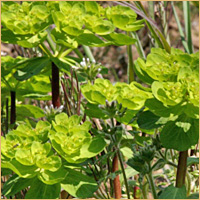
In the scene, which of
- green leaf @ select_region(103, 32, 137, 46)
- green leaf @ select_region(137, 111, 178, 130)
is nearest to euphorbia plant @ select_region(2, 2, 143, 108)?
green leaf @ select_region(103, 32, 137, 46)

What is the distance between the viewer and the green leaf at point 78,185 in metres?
0.90

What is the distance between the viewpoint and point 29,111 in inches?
54.8

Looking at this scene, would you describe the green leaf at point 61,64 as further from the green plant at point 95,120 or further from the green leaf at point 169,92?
the green leaf at point 169,92

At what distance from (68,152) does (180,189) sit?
28 centimetres

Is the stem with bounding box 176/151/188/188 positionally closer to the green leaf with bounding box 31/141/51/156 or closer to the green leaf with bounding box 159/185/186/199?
the green leaf with bounding box 159/185/186/199

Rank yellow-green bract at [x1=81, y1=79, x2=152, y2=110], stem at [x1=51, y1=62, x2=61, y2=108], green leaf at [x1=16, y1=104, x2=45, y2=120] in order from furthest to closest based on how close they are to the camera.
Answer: green leaf at [x1=16, y1=104, x2=45, y2=120], stem at [x1=51, y1=62, x2=61, y2=108], yellow-green bract at [x1=81, y1=79, x2=152, y2=110]

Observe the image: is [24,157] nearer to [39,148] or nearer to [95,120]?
[39,148]

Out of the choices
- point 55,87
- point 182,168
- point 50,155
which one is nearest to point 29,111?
point 55,87

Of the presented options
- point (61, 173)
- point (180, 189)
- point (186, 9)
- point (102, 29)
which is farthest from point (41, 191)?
point (186, 9)

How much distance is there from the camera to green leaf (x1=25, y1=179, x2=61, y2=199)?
887 millimetres

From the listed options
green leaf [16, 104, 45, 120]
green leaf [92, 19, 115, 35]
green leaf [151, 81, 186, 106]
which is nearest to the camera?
green leaf [151, 81, 186, 106]

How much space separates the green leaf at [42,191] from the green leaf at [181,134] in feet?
0.83

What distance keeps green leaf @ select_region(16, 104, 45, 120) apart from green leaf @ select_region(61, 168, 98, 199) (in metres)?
0.43

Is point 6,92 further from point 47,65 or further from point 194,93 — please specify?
point 194,93
